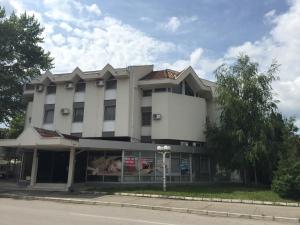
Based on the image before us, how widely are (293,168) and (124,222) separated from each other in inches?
474

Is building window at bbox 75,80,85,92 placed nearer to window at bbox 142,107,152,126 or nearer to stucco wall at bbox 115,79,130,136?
stucco wall at bbox 115,79,130,136

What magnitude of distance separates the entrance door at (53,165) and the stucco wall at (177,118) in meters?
7.64

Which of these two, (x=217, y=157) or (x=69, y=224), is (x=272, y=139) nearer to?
(x=217, y=157)

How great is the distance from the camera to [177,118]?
31.1 metres

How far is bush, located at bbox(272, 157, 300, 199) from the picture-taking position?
19375 millimetres

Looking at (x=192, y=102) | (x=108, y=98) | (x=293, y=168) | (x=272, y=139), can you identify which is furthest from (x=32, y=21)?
(x=293, y=168)

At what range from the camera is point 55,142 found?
23578 millimetres

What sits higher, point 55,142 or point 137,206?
point 55,142

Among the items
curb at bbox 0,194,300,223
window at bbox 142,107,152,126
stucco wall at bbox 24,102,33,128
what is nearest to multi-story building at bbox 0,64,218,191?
window at bbox 142,107,152,126

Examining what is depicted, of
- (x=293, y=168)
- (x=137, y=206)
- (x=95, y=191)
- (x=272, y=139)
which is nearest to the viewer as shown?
(x=137, y=206)

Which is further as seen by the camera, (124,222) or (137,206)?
(137,206)

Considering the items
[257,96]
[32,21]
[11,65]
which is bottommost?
[257,96]

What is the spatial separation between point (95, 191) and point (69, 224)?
41.6ft

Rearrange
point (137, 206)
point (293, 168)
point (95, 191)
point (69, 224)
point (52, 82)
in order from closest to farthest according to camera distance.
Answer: point (69, 224) → point (137, 206) → point (293, 168) → point (95, 191) → point (52, 82)
